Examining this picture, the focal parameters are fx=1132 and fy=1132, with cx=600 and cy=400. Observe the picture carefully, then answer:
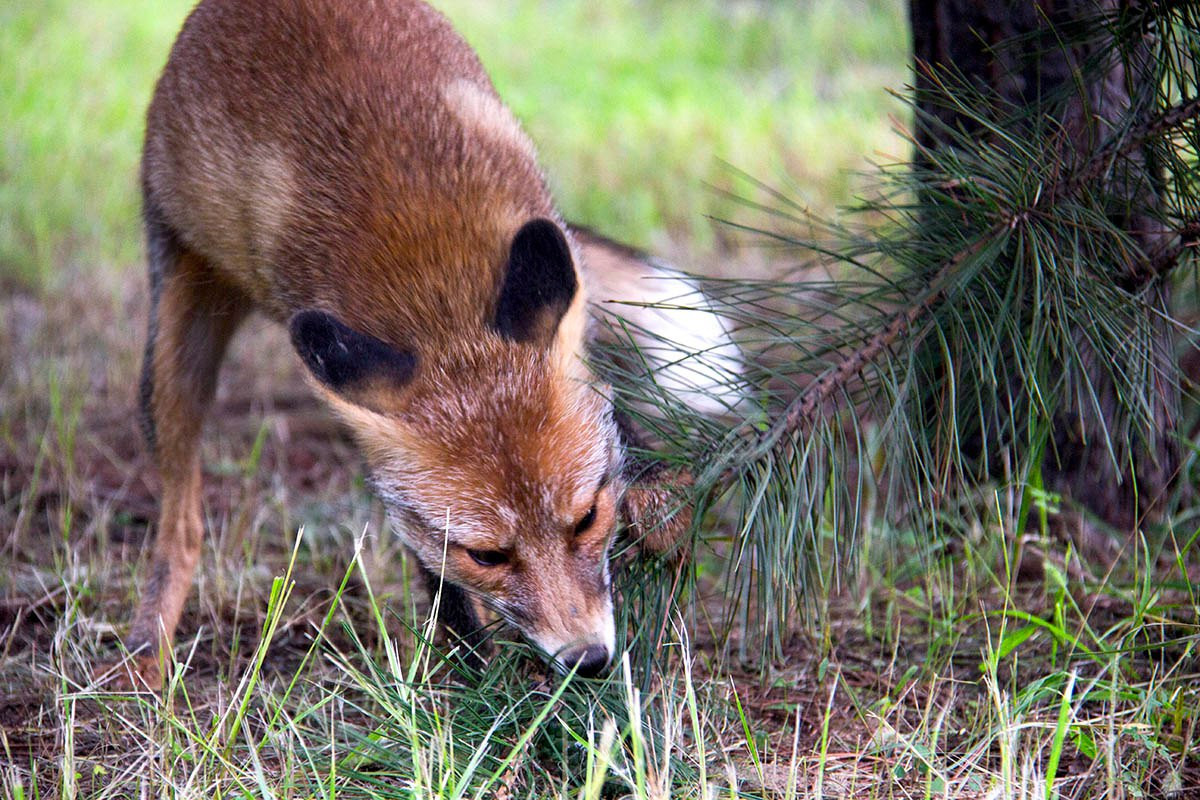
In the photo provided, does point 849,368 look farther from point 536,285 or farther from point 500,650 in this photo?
point 500,650

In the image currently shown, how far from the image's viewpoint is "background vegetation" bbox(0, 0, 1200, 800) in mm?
2551

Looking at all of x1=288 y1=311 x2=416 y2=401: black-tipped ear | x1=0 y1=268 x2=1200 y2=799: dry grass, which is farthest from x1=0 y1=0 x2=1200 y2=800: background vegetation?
x1=288 y1=311 x2=416 y2=401: black-tipped ear

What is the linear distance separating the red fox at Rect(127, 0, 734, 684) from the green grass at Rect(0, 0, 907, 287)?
2739 mm

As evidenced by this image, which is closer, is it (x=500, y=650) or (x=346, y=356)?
(x=500, y=650)

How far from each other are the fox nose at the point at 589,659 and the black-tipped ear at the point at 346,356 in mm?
907

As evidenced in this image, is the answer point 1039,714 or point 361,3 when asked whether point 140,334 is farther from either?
point 1039,714

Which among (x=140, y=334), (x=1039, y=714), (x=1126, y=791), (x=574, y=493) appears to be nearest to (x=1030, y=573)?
(x=1039, y=714)

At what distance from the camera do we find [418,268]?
3.27 m

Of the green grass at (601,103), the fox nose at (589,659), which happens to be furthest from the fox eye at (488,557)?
the green grass at (601,103)

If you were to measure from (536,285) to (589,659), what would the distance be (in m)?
1.03

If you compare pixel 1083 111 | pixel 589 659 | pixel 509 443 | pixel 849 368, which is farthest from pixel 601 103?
pixel 589 659

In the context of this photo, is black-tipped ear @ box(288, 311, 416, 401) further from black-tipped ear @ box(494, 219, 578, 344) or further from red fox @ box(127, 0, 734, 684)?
black-tipped ear @ box(494, 219, 578, 344)

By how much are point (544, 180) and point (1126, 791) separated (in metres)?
2.52

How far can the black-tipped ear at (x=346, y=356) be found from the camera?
2971mm
